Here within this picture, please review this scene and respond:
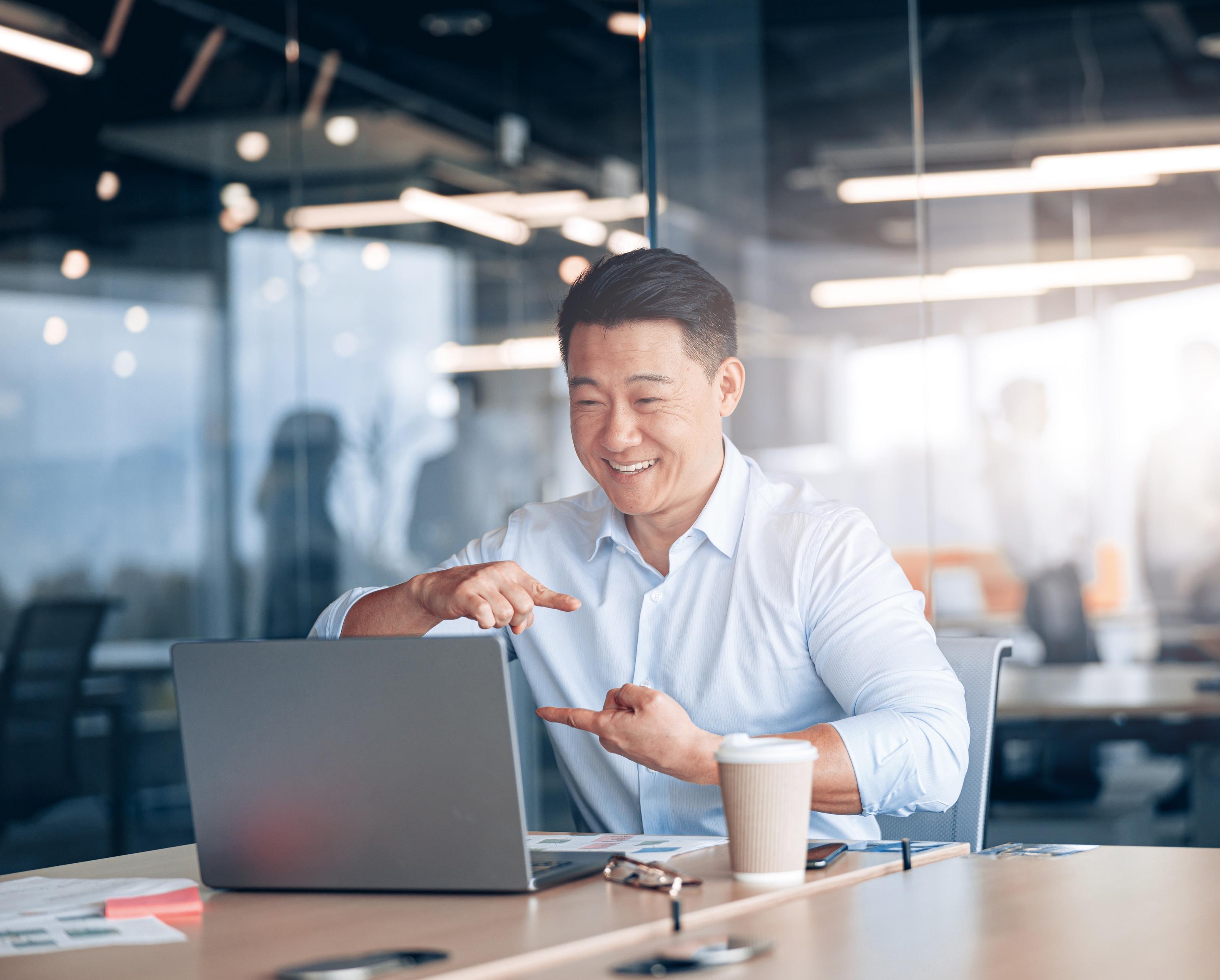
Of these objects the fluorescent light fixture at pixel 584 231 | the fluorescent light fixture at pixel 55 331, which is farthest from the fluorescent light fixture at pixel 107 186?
the fluorescent light fixture at pixel 584 231

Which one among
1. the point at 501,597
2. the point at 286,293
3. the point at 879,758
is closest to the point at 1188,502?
the point at 286,293

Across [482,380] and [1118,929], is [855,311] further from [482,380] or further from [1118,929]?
[1118,929]

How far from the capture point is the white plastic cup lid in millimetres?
1232

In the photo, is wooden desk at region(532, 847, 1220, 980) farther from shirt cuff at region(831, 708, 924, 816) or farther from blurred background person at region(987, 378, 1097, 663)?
blurred background person at region(987, 378, 1097, 663)

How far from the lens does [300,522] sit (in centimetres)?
477

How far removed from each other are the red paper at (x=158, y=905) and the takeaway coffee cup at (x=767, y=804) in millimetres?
504

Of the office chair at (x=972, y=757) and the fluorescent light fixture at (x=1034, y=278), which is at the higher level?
the fluorescent light fixture at (x=1034, y=278)

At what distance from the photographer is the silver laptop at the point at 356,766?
121 cm

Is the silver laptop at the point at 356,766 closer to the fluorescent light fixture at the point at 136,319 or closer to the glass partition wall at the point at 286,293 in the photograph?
the glass partition wall at the point at 286,293

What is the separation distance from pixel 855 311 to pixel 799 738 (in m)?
3.31

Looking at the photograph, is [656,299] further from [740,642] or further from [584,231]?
[584,231]

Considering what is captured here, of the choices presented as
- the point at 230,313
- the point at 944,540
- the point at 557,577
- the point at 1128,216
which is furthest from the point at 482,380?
the point at 557,577

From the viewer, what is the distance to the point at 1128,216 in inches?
196

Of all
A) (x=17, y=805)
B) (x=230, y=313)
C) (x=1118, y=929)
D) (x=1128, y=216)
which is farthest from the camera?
(x=1128, y=216)
